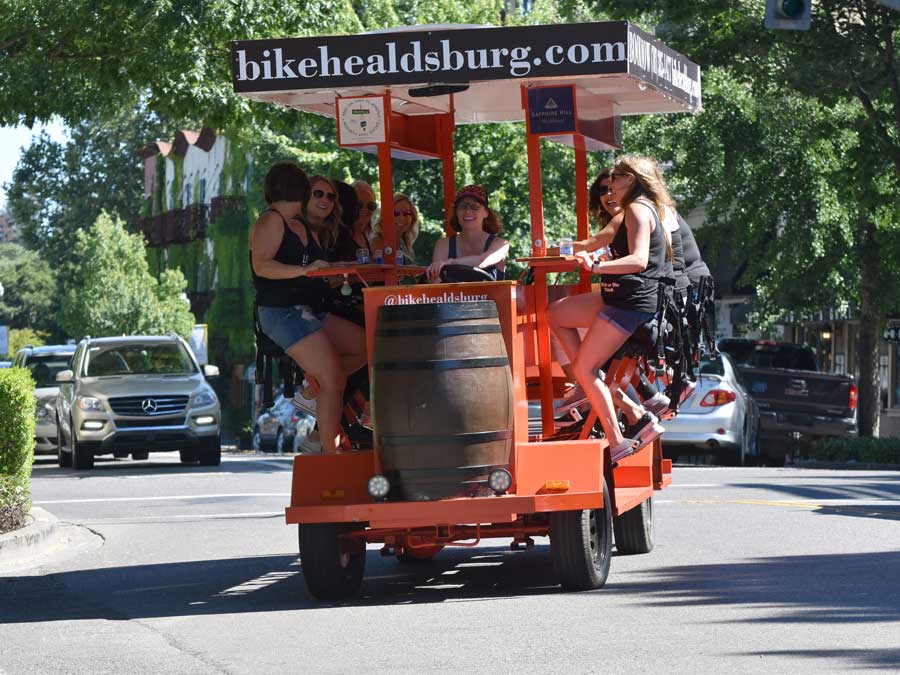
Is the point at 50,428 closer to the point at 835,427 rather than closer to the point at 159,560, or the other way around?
the point at 835,427

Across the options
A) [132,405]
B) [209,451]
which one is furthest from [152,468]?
[132,405]

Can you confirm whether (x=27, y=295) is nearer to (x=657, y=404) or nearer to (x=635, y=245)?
(x=657, y=404)

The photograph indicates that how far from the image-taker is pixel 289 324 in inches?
422

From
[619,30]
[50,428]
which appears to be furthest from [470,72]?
[50,428]

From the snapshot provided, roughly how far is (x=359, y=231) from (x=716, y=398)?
13236 mm

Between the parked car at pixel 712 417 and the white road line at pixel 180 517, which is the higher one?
the parked car at pixel 712 417

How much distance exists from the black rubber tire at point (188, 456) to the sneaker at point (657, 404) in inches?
559

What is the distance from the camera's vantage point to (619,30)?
10047 mm

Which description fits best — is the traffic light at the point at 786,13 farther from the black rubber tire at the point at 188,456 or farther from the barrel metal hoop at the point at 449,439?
the black rubber tire at the point at 188,456

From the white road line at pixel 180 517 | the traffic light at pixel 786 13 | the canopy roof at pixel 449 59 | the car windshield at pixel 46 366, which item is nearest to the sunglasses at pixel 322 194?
the canopy roof at pixel 449 59

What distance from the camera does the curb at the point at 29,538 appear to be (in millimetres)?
13516

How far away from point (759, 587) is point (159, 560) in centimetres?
481

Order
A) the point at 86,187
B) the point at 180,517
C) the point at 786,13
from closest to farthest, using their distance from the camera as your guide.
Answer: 1. the point at 180,517
2. the point at 786,13
3. the point at 86,187

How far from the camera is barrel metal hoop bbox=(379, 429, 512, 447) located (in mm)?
9633
